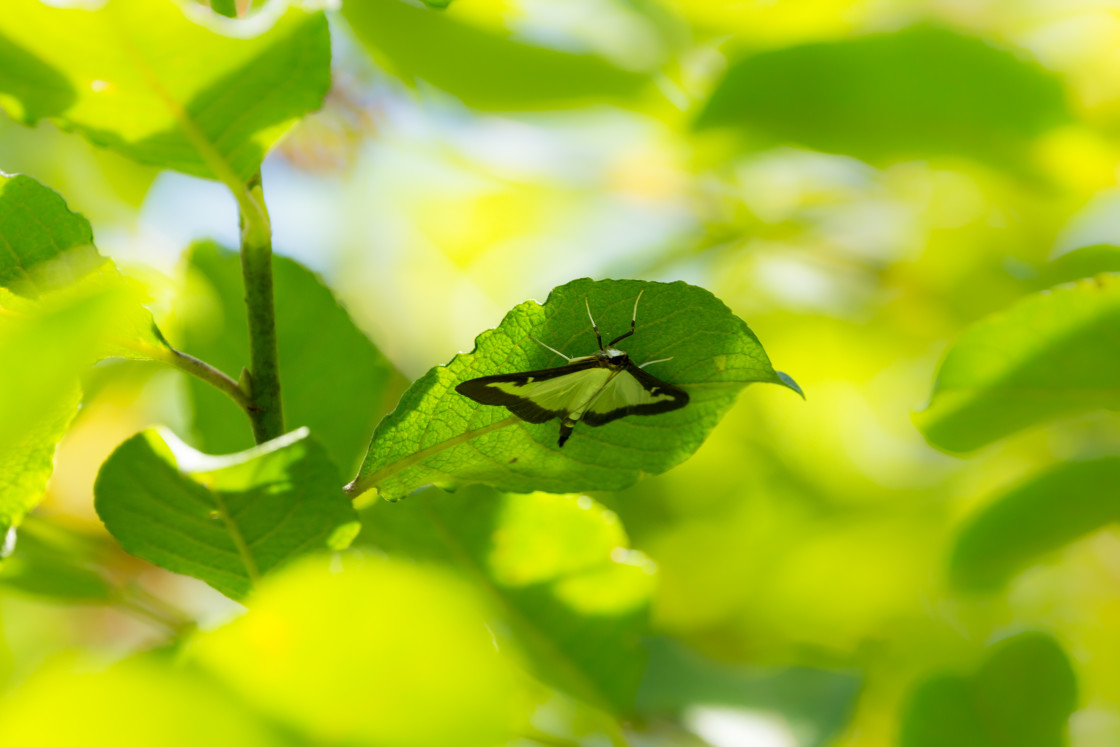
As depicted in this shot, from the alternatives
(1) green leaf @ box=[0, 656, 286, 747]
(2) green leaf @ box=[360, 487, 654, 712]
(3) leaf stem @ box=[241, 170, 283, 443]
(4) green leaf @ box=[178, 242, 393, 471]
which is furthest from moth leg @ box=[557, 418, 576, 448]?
(1) green leaf @ box=[0, 656, 286, 747]

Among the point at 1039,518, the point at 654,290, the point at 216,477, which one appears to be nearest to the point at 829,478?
the point at 1039,518

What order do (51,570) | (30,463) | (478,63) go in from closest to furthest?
(30,463) < (51,570) < (478,63)

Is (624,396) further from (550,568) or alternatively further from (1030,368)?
(1030,368)

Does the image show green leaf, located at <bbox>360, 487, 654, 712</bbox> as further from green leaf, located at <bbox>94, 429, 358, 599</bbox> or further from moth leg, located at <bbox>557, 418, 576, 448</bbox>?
green leaf, located at <bbox>94, 429, 358, 599</bbox>

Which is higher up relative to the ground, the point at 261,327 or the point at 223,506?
the point at 261,327

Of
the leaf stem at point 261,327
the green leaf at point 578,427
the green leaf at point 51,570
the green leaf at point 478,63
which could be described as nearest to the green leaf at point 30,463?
the leaf stem at point 261,327

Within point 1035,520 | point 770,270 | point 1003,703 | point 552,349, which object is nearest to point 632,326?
point 552,349

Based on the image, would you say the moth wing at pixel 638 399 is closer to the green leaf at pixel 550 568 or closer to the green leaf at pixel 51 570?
the green leaf at pixel 550 568
